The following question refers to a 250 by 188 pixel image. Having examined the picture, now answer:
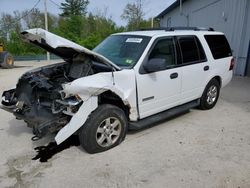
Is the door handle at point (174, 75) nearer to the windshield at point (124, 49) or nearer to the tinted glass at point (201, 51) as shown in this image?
the windshield at point (124, 49)

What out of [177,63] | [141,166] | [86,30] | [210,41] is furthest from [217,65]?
[86,30]

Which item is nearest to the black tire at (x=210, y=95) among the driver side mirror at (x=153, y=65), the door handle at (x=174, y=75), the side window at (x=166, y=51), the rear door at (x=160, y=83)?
the rear door at (x=160, y=83)

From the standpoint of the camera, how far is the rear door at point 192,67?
4845 mm

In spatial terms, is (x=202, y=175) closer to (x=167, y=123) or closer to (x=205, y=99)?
(x=167, y=123)

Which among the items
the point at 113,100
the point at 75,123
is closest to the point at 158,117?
the point at 113,100

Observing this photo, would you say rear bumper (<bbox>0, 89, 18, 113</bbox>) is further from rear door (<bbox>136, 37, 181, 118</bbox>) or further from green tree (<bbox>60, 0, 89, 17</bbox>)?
green tree (<bbox>60, 0, 89, 17</bbox>)

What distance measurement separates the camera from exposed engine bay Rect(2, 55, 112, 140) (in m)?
3.49

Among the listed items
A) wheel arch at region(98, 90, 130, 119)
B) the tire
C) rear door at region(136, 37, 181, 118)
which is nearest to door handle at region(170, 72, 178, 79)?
rear door at region(136, 37, 181, 118)

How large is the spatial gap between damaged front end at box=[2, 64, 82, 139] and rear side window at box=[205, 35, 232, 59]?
10.5 feet

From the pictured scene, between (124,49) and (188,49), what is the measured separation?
137 cm

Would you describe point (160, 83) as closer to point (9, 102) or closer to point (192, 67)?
point (192, 67)

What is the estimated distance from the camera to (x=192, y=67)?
4984 millimetres

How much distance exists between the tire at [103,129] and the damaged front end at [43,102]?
305mm

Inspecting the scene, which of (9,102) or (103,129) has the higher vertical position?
(9,102)
